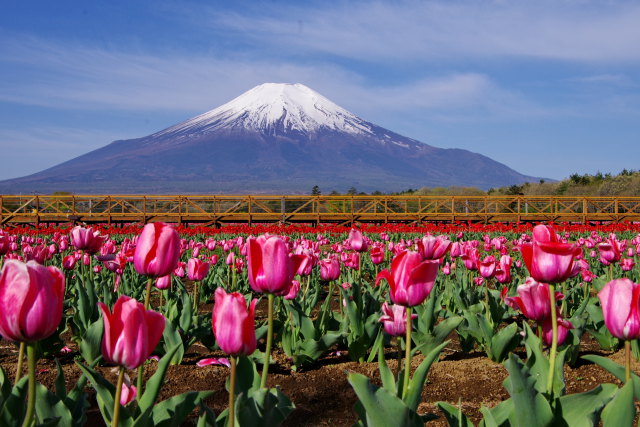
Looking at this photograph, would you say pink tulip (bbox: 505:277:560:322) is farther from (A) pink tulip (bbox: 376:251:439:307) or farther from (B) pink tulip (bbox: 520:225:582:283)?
(A) pink tulip (bbox: 376:251:439:307)

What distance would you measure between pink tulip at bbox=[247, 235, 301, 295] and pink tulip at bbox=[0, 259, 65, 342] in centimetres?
61

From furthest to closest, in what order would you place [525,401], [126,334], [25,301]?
[525,401] → [126,334] → [25,301]

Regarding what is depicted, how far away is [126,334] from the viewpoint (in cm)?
169

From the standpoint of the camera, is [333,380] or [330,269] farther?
[330,269]

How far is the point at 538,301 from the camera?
242 cm

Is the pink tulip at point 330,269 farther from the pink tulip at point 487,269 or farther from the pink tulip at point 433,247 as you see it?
the pink tulip at point 433,247

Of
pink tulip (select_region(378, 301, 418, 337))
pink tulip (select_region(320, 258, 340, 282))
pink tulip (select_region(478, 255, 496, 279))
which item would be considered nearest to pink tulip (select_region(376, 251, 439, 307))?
pink tulip (select_region(378, 301, 418, 337))

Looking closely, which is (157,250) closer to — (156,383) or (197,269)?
(156,383)

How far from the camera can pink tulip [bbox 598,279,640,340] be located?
1.99m

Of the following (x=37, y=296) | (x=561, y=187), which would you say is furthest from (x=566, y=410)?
(x=561, y=187)

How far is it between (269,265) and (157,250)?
1.68 ft

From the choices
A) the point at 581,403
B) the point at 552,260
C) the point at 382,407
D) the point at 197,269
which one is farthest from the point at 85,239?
the point at 581,403

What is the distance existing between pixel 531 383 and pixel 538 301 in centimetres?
51

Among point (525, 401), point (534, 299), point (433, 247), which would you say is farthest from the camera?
point (433, 247)
